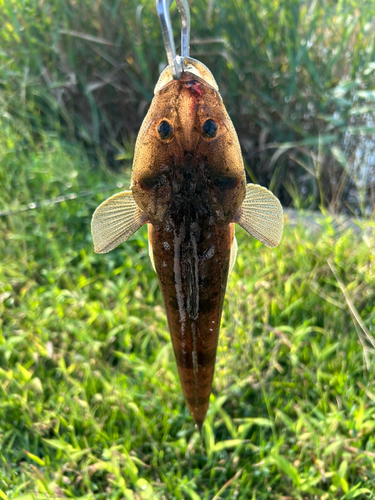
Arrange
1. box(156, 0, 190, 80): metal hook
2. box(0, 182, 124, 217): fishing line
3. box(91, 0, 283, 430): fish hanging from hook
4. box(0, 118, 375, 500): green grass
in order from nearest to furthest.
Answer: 1. box(156, 0, 190, 80): metal hook
2. box(91, 0, 283, 430): fish hanging from hook
3. box(0, 118, 375, 500): green grass
4. box(0, 182, 124, 217): fishing line

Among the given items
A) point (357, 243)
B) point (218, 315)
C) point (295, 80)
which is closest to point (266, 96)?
point (295, 80)

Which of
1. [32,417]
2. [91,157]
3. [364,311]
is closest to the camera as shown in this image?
[32,417]

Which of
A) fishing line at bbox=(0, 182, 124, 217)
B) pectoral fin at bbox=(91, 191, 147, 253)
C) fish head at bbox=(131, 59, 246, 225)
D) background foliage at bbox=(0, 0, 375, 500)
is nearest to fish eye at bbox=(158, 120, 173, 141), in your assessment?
fish head at bbox=(131, 59, 246, 225)

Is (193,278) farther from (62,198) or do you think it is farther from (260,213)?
(62,198)

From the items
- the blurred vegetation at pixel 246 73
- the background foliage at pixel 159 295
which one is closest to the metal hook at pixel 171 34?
the background foliage at pixel 159 295

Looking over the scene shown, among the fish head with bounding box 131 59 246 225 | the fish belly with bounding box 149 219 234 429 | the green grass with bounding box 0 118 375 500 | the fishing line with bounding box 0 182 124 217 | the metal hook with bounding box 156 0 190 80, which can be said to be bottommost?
the green grass with bounding box 0 118 375 500

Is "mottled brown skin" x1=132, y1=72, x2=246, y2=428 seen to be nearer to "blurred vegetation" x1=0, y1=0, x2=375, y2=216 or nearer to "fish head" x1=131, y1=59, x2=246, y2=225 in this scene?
"fish head" x1=131, y1=59, x2=246, y2=225

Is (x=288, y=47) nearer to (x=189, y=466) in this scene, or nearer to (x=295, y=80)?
(x=295, y=80)
